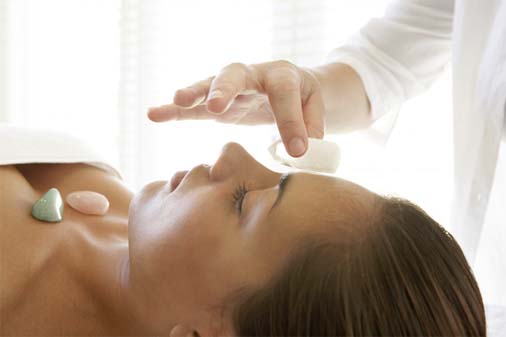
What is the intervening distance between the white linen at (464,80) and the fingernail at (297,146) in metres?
0.54

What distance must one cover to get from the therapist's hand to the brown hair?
18cm

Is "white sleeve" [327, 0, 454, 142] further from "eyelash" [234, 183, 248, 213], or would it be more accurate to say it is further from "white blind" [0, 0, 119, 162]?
"white blind" [0, 0, 119, 162]

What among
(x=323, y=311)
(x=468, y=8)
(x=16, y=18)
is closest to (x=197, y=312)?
(x=323, y=311)

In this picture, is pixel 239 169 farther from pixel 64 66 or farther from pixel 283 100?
pixel 64 66

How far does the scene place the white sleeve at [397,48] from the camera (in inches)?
62.5

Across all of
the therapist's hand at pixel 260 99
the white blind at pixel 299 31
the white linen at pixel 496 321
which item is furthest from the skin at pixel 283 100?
the white blind at pixel 299 31

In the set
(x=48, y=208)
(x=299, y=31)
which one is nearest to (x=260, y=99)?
(x=48, y=208)

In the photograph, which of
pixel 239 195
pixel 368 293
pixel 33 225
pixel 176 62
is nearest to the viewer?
pixel 368 293

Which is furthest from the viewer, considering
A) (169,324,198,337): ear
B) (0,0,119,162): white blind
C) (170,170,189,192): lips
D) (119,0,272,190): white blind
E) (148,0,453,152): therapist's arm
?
(0,0,119,162): white blind

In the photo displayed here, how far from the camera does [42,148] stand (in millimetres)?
1316

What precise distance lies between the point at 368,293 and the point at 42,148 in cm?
76

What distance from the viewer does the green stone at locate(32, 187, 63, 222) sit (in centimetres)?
118

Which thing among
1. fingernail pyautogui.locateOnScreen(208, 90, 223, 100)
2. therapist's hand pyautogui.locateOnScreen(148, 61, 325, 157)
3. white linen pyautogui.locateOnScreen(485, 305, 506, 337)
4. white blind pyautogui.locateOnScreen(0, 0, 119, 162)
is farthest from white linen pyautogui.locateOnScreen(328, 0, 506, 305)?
white blind pyautogui.locateOnScreen(0, 0, 119, 162)

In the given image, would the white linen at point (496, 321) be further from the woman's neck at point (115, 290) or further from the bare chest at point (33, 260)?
the bare chest at point (33, 260)
